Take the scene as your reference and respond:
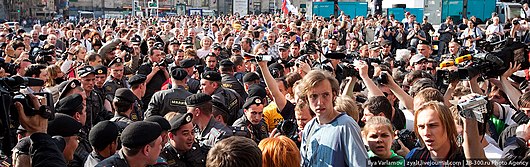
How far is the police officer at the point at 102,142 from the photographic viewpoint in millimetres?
4386

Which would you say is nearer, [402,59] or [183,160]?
[183,160]

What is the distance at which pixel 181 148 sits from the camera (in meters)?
4.75

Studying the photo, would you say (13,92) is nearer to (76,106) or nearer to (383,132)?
(76,106)

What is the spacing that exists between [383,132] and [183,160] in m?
1.66

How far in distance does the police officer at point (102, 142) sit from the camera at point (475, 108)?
267 cm

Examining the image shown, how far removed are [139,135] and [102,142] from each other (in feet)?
2.04

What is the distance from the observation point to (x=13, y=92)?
383cm

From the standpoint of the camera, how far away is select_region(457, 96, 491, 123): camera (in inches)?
122

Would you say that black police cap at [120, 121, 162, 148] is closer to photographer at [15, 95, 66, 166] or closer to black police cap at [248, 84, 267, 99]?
photographer at [15, 95, 66, 166]

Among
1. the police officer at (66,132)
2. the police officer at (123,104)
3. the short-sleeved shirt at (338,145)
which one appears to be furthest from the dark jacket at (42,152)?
the police officer at (123,104)

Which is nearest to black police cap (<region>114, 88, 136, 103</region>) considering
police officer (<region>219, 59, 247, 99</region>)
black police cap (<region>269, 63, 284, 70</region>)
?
police officer (<region>219, 59, 247, 99</region>)

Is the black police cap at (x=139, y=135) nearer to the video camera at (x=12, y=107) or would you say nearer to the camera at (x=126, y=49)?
the video camera at (x=12, y=107)

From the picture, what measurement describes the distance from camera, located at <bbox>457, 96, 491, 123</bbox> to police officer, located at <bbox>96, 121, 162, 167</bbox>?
2063mm

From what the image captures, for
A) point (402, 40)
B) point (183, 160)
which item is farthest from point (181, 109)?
point (402, 40)
